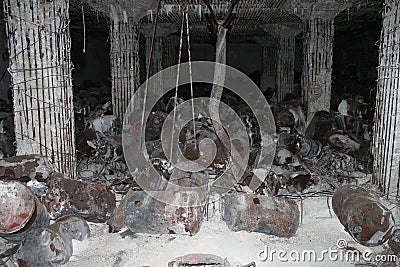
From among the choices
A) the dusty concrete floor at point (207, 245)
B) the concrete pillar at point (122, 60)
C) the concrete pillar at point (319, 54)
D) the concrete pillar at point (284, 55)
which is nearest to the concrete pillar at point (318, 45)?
the concrete pillar at point (319, 54)

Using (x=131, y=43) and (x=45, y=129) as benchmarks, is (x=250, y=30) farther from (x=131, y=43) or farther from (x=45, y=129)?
(x=45, y=129)

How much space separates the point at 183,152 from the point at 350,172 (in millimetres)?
2778

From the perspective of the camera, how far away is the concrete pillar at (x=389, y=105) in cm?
Result: 448

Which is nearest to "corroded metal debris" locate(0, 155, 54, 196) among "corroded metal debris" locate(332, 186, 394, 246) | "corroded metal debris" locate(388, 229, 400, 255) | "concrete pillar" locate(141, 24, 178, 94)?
"corroded metal debris" locate(332, 186, 394, 246)

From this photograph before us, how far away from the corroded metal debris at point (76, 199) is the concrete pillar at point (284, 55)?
27.5 feet

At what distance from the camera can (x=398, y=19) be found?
4410mm

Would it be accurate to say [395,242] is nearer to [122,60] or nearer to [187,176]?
[187,176]

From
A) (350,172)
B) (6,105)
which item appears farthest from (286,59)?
(6,105)

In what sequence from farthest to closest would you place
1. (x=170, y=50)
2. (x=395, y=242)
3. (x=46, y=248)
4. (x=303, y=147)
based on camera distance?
(x=170, y=50)
(x=303, y=147)
(x=395, y=242)
(x=46, y=248)

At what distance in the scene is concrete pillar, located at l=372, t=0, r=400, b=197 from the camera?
448 cm

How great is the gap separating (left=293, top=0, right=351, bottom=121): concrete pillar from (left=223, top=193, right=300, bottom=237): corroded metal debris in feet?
15.7

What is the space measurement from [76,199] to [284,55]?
29.6 ft

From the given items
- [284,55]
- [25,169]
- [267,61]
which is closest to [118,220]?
[25,169]

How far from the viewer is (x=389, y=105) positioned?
466 cm
